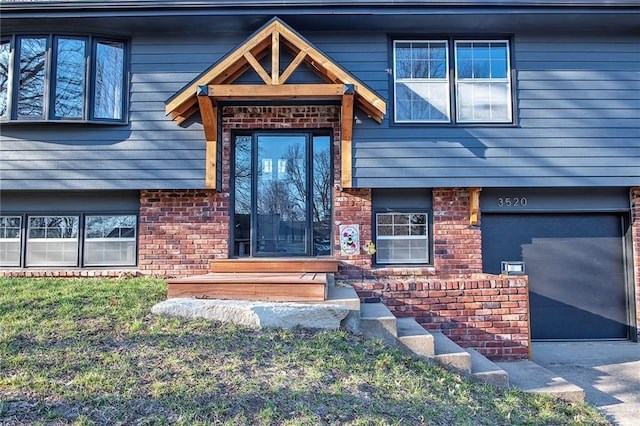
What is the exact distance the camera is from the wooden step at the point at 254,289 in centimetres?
415

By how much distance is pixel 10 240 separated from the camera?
20.8 ft

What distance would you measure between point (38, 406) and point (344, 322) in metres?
2.38

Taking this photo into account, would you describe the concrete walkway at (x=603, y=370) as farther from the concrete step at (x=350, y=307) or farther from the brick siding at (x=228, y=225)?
the concrete step at (x=350, y=307)

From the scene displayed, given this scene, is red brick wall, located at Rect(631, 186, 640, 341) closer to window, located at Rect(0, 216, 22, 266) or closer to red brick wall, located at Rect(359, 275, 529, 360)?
red brick wall, located at Rect(359, 275, 529, 360)

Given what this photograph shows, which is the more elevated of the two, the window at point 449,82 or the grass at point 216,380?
the window at point 449,82

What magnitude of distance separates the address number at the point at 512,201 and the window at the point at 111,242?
5.62m

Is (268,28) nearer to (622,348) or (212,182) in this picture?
(212,182)

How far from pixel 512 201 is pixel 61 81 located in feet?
22.7

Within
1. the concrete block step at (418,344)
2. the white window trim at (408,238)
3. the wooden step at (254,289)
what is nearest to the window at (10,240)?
the wooden step at (254,289)

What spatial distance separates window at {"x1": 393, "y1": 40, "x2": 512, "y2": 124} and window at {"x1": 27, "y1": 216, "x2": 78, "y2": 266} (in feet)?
17.3

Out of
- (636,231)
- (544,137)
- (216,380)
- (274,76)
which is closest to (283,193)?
(274,76)

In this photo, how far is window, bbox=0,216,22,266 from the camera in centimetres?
631

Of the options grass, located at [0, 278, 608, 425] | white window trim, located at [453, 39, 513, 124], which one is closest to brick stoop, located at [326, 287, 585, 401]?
grass, located at [0, 278, 608, 425]

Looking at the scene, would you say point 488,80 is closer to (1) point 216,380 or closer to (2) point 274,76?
(2) point 274,76
